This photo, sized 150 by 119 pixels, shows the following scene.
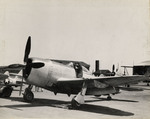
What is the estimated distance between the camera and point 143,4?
31.6ft

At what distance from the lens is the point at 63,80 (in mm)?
10562

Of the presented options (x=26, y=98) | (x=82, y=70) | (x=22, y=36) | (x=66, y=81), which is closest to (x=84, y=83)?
(x=66, y=81)

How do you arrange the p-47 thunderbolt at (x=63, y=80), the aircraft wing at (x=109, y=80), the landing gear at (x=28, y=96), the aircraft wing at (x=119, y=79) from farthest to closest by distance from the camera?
the landing gear at (x=28, y=96) < the p-47 thunderbolt at (x=63, y=80) < the aircraft wing at (x=109, y=80) < the aircraft wing at (x=119, y=79)

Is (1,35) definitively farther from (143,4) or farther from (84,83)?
(143,4)

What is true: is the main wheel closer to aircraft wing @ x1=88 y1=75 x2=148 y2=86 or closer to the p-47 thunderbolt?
the p-47 thunderbolt

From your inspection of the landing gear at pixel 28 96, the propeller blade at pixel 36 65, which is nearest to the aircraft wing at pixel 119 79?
the propeller blade at pixel 36 65

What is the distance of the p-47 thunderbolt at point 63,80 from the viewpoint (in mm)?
10188

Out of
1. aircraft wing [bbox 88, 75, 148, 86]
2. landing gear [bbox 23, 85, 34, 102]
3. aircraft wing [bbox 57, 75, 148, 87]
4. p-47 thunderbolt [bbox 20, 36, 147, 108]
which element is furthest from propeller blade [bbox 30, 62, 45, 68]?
aircraft wing [bbox 88, 75, 148, 86]

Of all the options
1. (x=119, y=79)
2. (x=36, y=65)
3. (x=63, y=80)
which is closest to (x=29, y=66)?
(x=36, y=65)

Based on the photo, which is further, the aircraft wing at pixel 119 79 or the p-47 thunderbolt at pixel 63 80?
the p-47 thunderbolt at pixel 63 80

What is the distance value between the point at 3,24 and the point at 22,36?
3072 millimetres

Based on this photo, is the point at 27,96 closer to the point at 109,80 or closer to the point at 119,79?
the point at 109,80

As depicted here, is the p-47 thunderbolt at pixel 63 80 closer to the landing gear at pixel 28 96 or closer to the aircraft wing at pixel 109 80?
the aircraft wing at pixel 109 80

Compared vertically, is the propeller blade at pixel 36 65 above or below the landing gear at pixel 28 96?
above
